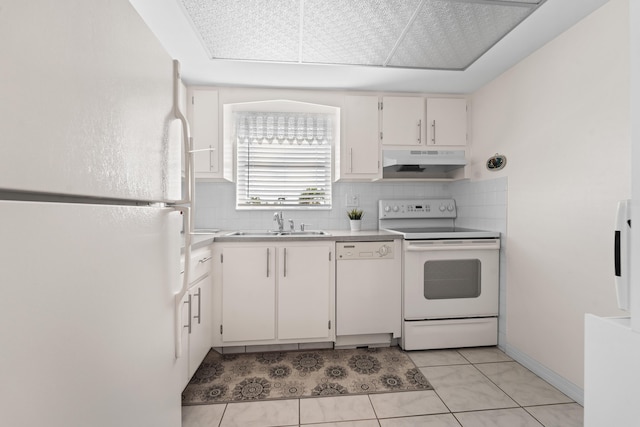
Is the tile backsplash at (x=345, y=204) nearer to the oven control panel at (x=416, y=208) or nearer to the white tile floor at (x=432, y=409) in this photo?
the oven control panel at (x=416, y=208)

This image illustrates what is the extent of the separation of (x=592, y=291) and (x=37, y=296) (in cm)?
243

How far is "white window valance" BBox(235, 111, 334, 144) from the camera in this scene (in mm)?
2928

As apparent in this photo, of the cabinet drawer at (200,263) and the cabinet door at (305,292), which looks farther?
the cabinet door at (305,292)

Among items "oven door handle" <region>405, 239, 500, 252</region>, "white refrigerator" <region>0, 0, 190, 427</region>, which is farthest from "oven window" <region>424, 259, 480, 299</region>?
"white refrigerator" <region>0, 0, 190, 427</region>

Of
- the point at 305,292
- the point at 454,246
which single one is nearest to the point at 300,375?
the point at 305,292

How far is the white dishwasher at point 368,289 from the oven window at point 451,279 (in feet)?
0.83

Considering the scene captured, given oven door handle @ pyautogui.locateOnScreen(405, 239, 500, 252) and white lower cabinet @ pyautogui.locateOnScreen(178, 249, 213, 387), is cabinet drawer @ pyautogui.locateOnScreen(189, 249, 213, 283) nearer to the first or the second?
white lower cabinet @ pyautogui.locateOnScreen(178, 249, 213, 387)

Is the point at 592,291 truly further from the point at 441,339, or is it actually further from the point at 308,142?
the point at 308,142

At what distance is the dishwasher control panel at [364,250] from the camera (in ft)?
8.02

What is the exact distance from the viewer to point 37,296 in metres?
0.46

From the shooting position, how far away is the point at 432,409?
1733 mm

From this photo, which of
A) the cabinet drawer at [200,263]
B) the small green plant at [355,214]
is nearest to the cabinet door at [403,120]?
the small green plant at [355,214]

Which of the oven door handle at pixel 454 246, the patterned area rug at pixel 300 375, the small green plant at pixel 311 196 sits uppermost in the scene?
the small green plant at pixel 311 196

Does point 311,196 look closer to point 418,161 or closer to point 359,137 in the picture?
point 359,137
